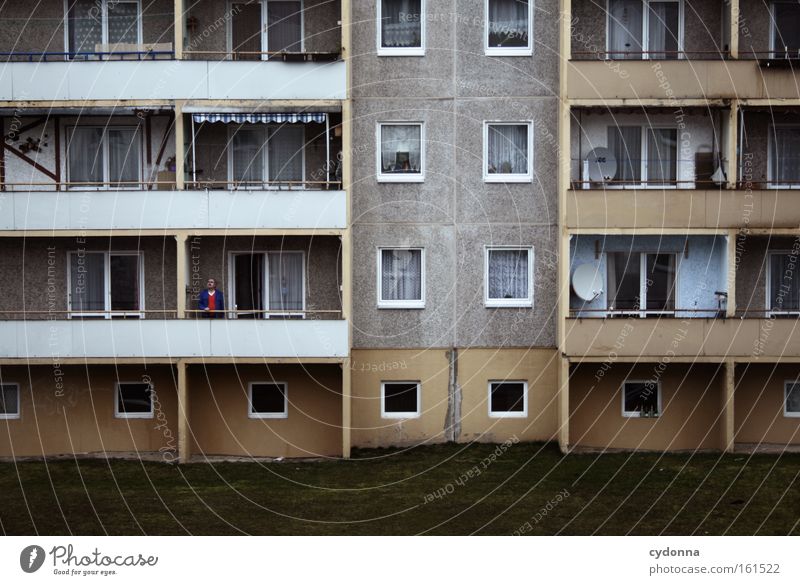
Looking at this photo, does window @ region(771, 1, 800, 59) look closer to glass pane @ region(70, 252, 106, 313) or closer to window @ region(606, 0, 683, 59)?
window @ region(606, 0, 683, 59)

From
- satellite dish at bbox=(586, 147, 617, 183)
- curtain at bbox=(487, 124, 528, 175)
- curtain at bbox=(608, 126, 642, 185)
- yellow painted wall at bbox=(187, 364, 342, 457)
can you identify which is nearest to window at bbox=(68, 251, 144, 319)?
yellow painted wall at bbox=(187, 364, 342, 457)

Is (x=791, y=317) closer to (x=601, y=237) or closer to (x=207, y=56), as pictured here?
(x=601, y=237)

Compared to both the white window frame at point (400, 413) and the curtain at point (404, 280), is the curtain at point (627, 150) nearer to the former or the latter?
the curtain at point (404, 280)

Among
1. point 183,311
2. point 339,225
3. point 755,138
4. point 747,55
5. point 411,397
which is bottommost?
point 411,397

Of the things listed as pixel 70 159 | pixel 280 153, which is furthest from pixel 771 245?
pixel 70 159

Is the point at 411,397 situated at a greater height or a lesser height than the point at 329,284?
lesser

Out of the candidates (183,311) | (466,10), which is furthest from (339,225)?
(466,10)

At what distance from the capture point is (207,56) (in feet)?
107

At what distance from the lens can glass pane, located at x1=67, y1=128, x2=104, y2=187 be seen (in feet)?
109

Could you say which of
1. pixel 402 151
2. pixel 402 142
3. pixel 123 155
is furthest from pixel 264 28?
pixel 123 155

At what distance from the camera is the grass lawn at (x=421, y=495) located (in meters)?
25.3

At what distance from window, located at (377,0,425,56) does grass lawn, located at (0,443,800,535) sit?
9847 mm

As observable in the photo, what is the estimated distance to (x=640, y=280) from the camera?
108 feet

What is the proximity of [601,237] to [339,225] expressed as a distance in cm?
654
